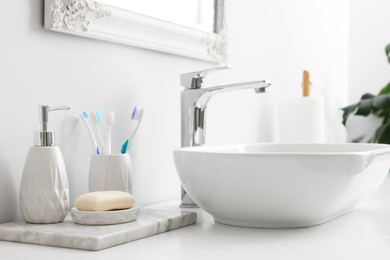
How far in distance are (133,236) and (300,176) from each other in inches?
9.9

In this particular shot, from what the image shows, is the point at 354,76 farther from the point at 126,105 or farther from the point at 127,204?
the point at 127,204

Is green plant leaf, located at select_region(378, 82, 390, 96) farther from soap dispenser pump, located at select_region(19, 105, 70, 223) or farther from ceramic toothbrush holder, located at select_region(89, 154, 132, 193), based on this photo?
A: soap dispenser pump, located at select_region(19, 105, 70, 223)

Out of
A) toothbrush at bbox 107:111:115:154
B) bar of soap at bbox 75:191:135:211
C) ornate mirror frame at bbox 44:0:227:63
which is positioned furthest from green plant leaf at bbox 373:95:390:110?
bar of soap at bbox 75:191:135:211

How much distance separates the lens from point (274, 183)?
815 mm

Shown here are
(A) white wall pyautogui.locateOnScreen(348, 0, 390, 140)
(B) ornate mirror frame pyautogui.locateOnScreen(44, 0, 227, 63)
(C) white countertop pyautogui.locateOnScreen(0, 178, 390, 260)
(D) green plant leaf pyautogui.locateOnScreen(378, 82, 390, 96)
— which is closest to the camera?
Answer: (C) white countertop pyautogui.locateOnScreen(0, 178, 390, 260)

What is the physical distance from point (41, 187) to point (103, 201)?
0.30 feet

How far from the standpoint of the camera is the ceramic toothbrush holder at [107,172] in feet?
3.08

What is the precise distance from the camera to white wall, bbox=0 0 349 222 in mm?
857

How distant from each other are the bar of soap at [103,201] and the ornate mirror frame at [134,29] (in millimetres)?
278

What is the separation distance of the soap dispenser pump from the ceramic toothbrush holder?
0.11 meters

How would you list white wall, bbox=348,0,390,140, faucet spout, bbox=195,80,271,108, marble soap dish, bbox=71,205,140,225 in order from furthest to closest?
white wall, bbox=348,0,390,140 < faucet spout, bbox=195,80,271,108 < marble soap dish, bbox=71,205,140,225

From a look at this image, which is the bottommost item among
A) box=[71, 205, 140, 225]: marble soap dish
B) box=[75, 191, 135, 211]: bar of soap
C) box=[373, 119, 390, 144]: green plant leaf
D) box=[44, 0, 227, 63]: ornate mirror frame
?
box=[71, 205, 140, 225]: marble soap dish

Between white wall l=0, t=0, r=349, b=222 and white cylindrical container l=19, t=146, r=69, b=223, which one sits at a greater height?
white wall l=0, t=0, r=349, b=222

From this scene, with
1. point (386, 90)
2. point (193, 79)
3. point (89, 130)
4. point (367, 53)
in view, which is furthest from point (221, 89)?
point (367, 53)
